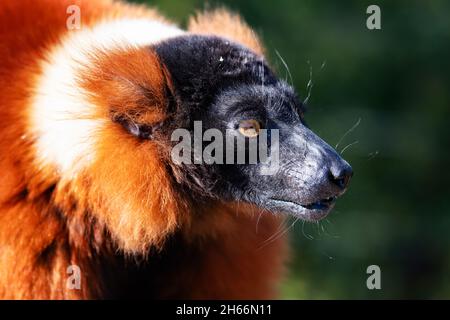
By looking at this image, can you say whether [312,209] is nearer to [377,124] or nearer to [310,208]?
[310,208]

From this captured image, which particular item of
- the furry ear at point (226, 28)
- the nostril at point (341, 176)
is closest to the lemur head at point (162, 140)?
the nostril at point (341, 176)

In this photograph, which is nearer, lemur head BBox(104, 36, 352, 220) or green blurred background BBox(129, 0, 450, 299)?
lemur head BBox(104, 36, 352, 220)

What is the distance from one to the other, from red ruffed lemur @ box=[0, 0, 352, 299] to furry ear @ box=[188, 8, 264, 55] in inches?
11.9

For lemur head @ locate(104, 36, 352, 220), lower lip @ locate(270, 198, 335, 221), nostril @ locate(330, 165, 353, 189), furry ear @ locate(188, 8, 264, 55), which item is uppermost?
furry ear @ locate(188, 8, 264, 55)

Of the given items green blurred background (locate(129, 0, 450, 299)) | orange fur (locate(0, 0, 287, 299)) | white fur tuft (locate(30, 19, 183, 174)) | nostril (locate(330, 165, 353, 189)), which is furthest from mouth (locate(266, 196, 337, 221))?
green blurred background (locate(129, 0, 450, 299))

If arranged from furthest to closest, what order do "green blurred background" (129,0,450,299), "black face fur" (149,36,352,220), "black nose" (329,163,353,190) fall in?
"green blurred background" (129,0,450,299)
"black face fur" (149,36,352,220)
"black nose" (329,163,353,190)

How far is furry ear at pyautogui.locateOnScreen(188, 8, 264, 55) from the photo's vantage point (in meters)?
4.38

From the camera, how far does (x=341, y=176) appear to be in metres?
3.57

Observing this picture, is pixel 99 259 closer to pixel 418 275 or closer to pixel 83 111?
pixel 83 111

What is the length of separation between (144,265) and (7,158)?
3.18ft

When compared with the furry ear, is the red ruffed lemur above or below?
below

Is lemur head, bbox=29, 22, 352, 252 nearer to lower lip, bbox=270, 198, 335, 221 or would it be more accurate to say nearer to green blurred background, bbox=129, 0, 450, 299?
lower lip, bbox=270, 198, 335, 221

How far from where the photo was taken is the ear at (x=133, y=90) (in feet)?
11.9

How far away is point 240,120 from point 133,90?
1.69 ft
